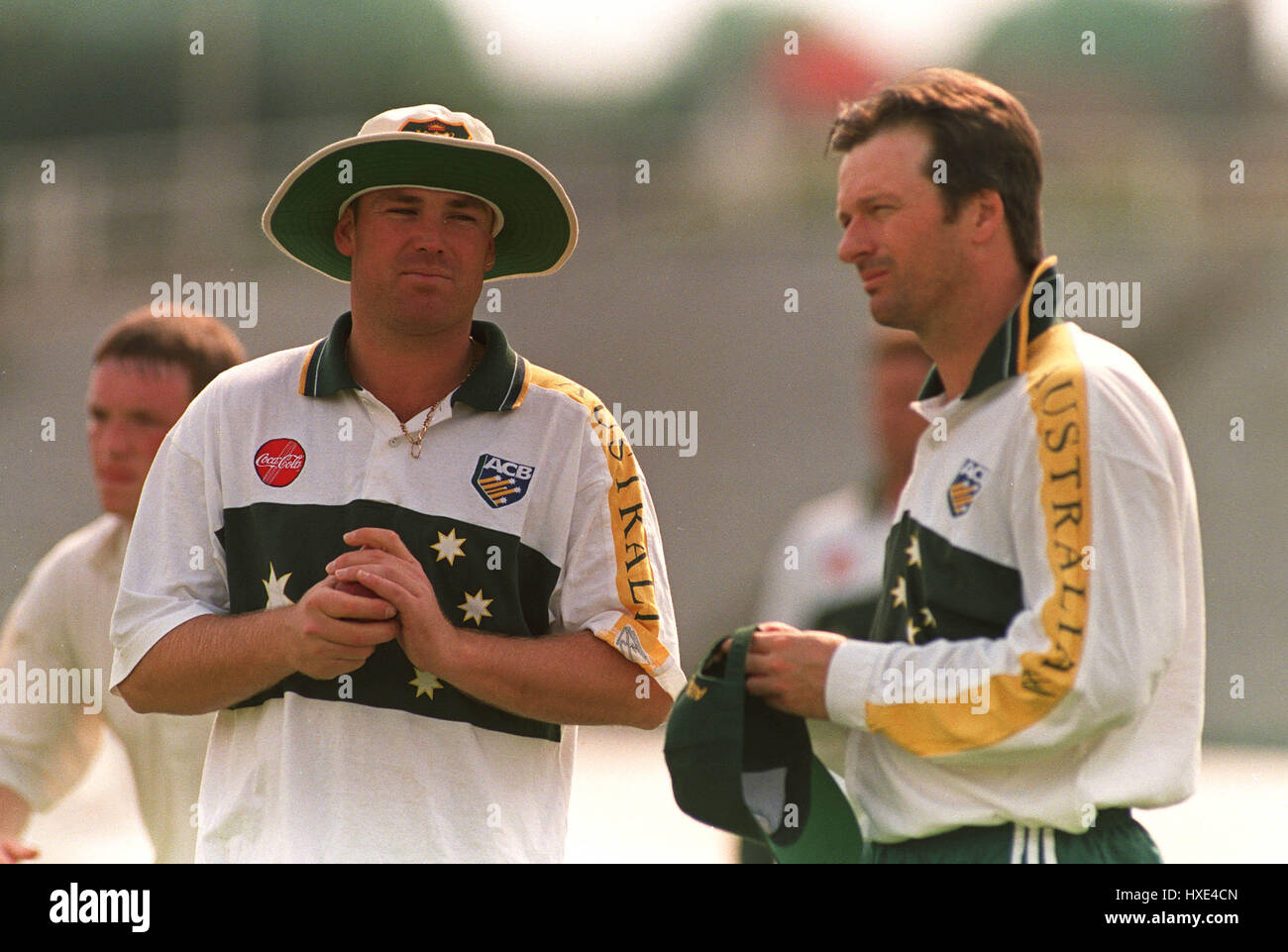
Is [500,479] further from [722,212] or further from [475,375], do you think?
[722,212]

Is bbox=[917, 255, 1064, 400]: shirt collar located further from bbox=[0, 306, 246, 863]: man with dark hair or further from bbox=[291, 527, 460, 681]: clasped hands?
bbox=[0, 306, 246, 863]: man with dark hair

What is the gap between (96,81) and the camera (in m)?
17.1

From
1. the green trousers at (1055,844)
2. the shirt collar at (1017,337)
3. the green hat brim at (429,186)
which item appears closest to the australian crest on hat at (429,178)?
the green hat brim at (429,186)

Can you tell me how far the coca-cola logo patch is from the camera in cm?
277

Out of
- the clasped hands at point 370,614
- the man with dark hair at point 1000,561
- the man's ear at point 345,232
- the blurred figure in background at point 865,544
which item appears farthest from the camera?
the blurred figure in background at point 865,544

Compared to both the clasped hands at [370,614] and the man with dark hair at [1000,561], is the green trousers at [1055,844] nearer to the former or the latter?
the man with dark hair at [1000,561]

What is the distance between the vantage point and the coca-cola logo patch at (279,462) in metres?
2.77

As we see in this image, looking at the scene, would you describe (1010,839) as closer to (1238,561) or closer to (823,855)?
(823,855)

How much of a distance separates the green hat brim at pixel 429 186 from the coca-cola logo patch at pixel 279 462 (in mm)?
496

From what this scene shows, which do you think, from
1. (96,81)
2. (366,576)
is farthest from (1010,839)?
(96,81)

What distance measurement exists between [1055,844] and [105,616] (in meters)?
2.36

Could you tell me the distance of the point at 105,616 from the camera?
3.70m

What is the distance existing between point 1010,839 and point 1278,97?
551 inches

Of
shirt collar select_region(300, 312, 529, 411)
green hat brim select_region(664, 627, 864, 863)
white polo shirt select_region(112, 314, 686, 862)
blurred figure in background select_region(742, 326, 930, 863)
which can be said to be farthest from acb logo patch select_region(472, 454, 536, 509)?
blurred figure in background select_region(742, 326, 930, 863)
